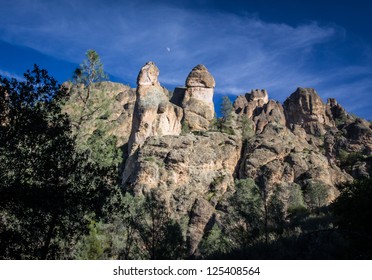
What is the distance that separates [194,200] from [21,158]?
5975 centimetres

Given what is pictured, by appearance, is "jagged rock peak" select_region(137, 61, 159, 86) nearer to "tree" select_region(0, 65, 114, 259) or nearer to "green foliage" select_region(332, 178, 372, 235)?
"tree" select_region(0, 65, 114, 259)

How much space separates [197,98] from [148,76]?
63.6ft

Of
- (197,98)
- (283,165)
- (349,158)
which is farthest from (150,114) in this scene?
(349,158)

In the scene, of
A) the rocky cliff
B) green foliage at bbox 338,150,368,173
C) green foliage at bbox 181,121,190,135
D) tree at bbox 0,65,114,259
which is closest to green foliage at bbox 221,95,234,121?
the rocky cliff

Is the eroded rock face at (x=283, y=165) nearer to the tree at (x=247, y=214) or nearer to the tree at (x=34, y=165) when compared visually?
the tree at (x=247, y=214)

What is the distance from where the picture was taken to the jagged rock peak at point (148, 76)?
332 ft

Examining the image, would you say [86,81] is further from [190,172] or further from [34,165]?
[190,172]

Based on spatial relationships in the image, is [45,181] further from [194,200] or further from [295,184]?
[295,184]

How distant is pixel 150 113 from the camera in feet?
312

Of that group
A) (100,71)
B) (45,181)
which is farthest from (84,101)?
(45,181)

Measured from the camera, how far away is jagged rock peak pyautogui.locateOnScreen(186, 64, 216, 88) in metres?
113

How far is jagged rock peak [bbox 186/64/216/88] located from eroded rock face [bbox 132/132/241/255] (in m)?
27.3
